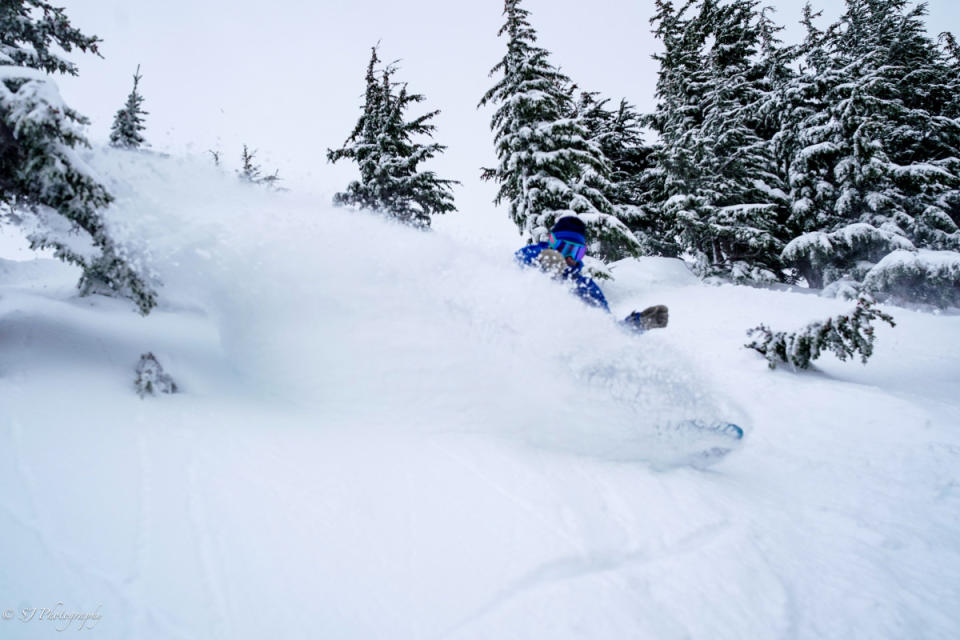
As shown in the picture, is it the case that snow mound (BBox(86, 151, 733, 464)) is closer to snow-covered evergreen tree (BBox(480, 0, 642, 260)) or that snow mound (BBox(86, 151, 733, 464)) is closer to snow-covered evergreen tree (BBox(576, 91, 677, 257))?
snow-covered evergreen tree (BBox(480, 0, 642, 260))

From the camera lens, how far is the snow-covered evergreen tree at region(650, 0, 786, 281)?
51.1 feet

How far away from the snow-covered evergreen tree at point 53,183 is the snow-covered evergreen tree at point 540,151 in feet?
36.2

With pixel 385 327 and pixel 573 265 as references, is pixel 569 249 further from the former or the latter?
pixel 385 327

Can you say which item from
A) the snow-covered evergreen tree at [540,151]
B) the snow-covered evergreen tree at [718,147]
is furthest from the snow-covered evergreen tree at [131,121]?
the snow-covered evergreen tree at [718,147]

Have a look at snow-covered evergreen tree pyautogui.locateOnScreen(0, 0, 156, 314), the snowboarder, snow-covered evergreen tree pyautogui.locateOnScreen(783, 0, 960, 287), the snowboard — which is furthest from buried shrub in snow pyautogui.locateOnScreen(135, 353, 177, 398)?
snow-covered evergreen tree pyautogui.locateOnScreen(783, 0, 960, 287)

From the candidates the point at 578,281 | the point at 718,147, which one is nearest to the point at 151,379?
the point at 578,281

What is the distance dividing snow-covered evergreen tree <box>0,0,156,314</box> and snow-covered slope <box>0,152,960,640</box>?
0.26 metres

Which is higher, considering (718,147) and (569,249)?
(718,147)

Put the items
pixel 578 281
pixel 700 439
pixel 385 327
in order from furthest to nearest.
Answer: pixel 578 281
pixel 385 327
pixel 700 439

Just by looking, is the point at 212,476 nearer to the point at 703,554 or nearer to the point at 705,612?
the point at 705,612

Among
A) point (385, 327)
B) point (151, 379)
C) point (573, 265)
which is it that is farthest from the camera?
point (573, 265)

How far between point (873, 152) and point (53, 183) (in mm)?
22054

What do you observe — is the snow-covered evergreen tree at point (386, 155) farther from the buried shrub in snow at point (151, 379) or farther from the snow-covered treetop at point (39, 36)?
the buried shrub in snow at point (151, 379)

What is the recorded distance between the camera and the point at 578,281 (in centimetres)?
574
